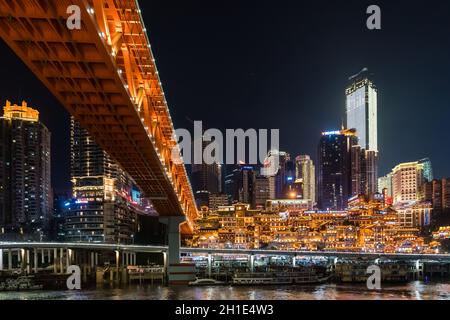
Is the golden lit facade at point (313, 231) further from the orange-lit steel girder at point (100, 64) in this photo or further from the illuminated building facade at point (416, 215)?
the orange-lit steel girder at point (100, 64)

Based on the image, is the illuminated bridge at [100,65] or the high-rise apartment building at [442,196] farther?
the high-rise apartment building at [442,196]

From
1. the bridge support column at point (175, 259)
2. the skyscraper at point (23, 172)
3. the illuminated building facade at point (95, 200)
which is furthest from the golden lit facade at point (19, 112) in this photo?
the bridge support column at point (175, 259)

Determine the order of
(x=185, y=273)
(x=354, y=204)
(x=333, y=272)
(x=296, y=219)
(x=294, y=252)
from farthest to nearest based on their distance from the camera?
(x=354, y=204)
(x=296, y=219)
(x=294, y=252)
(x=333, y=272)
(x=185, y=273)

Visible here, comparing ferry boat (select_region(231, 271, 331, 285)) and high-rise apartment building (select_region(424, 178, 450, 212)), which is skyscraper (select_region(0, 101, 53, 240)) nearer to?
ferry boat (select_region(231, 271, 331, 285))

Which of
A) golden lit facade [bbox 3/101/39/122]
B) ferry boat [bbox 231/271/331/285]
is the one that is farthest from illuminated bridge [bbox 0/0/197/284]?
golden lit facade [bbox 3/101/39/122]
